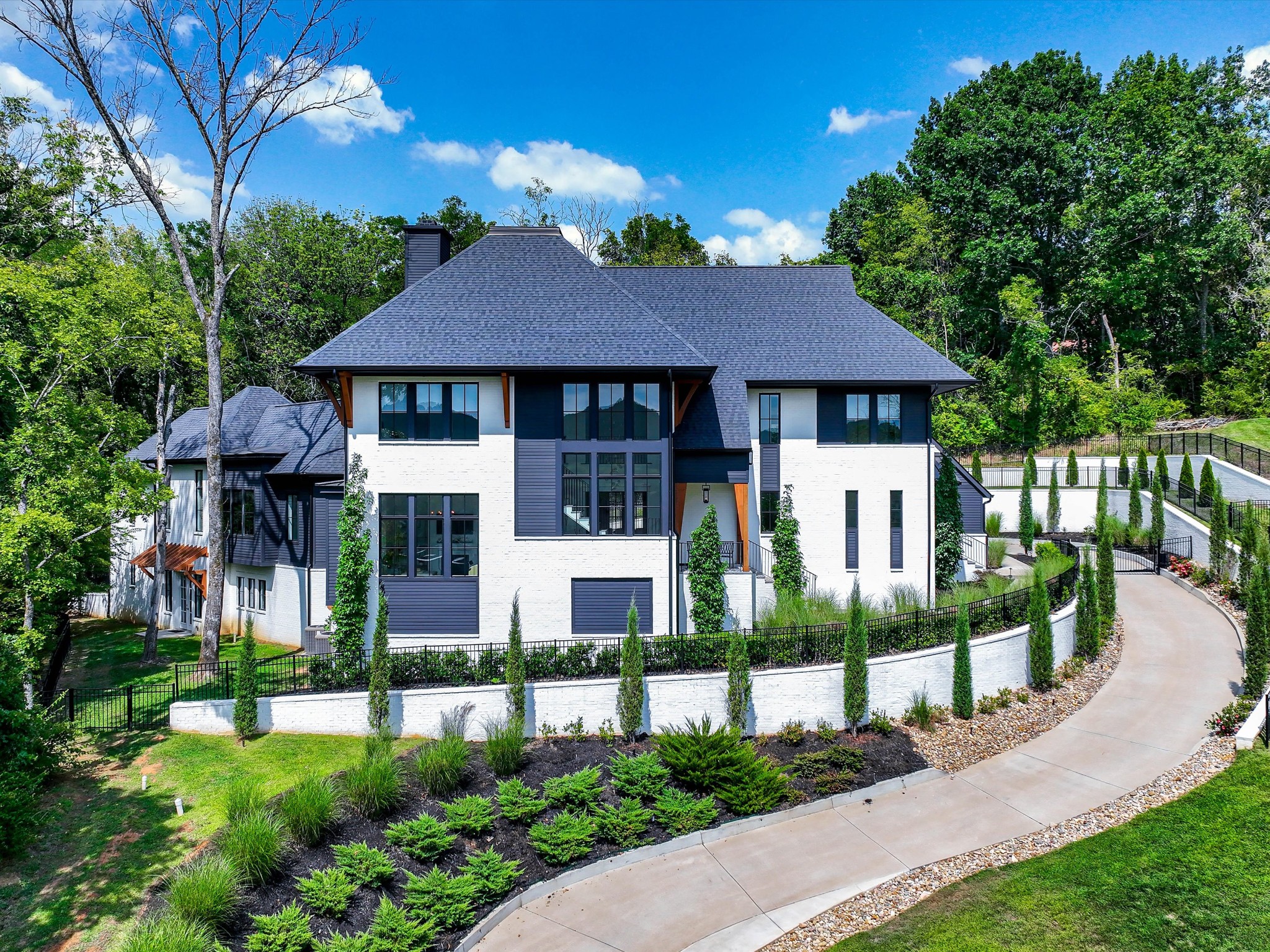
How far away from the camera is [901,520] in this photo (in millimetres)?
20578

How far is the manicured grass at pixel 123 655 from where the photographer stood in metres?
19.3


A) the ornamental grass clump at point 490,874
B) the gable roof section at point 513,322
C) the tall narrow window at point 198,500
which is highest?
the gable roof section at point 513,322

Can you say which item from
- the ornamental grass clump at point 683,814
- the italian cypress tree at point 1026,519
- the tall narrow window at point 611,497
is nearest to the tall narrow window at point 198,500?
the tall narrow window at point 611,497

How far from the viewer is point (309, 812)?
10.4 metres

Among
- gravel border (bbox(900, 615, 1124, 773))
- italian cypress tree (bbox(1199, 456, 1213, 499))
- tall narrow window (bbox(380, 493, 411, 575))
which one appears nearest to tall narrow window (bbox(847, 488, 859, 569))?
gravel border (bbox(900, 615, 1124, 773))

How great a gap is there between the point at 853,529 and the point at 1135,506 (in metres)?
16.6

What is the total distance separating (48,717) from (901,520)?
21255 mm

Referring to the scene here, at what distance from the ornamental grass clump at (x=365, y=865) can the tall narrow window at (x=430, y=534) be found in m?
7.48

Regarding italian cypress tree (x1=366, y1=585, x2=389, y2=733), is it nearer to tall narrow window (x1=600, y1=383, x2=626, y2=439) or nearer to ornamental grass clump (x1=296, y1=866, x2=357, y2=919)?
ornamental grass clump (x1=296, y1=866, x2=357, y2=919)

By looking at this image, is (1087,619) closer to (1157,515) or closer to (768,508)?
(768,508)

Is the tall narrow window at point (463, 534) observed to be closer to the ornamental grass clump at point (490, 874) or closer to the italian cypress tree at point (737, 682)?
the italian cypress tree at point (737, 682)

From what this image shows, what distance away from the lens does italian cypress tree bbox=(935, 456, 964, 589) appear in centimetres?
2159

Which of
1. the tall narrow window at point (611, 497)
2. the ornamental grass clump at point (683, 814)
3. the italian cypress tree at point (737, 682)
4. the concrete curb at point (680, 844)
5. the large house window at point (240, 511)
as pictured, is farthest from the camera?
the large house window at point (240, 511)

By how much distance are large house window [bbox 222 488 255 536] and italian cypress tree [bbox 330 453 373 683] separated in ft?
28.6
